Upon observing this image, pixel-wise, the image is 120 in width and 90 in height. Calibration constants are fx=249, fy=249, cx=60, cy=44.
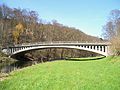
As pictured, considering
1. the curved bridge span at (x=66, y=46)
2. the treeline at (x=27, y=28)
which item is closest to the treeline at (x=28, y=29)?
the treeline at (x=27, y=28)

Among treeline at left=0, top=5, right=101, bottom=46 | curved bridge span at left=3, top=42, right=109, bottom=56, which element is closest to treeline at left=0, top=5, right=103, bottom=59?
treeline at left=0, top=5, right=101, bottom=46

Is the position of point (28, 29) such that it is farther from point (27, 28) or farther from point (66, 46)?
point (66, 46)

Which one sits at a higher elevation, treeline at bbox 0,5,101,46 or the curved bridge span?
treeline at bbox 0,5,101,46

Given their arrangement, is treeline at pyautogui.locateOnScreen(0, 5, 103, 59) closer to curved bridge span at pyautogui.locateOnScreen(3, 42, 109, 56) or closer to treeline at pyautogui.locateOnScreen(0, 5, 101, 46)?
treeline at pyautogui.locateOnScreen(0, 5, 101, 46)

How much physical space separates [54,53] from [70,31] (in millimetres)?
20808

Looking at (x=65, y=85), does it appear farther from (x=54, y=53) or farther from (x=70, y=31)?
(x=70, y=31)

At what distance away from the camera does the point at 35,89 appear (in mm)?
14055

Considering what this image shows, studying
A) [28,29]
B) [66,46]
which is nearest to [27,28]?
[28,29]

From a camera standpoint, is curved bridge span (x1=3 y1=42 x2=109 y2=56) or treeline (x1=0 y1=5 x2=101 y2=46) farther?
treeline (x1=0 y1=5 x2=101 y2=46)

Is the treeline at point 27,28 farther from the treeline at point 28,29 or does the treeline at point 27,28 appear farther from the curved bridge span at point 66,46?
the curved bridge span at point 66,46

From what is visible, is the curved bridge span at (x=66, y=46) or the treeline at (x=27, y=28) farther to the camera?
the treeline at (x=27, y=28)

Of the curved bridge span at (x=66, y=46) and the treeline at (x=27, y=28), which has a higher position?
the treeline at (x=27, y=28)

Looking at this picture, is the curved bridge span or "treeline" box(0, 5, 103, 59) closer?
the curved bridge span

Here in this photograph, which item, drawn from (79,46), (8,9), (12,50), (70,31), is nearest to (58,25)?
(70,31)
